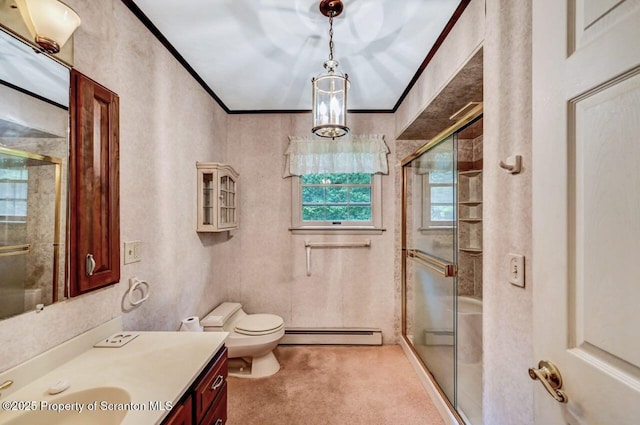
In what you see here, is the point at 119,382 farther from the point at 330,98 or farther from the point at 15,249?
the point at 330,98

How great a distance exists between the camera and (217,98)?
105 inches

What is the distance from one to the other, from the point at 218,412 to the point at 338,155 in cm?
233

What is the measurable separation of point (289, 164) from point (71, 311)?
211cm

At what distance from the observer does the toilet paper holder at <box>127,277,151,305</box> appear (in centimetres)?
147

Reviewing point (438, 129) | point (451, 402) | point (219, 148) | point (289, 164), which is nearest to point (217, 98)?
point (219, 148)

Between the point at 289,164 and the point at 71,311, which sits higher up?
the point at 289,164

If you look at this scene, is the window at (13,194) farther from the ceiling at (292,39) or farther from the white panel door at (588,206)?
the white panel door at (588,206)

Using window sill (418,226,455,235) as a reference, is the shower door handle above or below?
below

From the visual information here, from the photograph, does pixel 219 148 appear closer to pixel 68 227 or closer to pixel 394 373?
pixel 68 227

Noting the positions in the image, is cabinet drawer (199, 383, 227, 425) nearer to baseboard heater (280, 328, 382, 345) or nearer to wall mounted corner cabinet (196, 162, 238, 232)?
wall mounted corner cabinet (196, 162, 238, 232)

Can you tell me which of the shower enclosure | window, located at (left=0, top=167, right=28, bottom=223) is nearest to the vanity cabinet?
window, located at (left=0, top=167, right=28, bottom=223)

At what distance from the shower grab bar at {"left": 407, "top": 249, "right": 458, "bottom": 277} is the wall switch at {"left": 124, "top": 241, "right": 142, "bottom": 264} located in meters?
1.91

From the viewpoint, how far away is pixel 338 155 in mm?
2928

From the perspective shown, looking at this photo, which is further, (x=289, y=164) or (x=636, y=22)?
(x=289, y=164)
